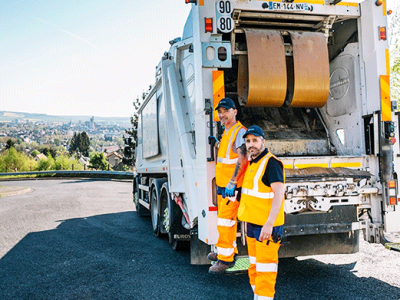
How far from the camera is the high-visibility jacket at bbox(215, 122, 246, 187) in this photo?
3533 millimetres

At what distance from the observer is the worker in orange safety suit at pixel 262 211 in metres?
2.80

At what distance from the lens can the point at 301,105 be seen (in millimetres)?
4645

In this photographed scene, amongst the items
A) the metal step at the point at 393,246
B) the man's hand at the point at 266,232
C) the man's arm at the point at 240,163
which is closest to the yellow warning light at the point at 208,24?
the man's arm at the point at 240,163

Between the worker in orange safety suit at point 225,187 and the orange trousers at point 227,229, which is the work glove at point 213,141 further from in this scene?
the orange trousers at point 227,229

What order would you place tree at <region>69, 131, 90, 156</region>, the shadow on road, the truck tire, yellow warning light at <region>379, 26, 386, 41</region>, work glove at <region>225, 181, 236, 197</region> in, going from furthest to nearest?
1. tree at <region>69, 131, 90, 156</region>
2. the truck tire
3. yellow warning light at <region>379, 26, 386, 41</region>
4. the shadow on road
5. work glove at <region>225, 181, 236, 197</region>

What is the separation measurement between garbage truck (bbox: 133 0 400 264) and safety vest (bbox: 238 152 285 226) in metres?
0.73

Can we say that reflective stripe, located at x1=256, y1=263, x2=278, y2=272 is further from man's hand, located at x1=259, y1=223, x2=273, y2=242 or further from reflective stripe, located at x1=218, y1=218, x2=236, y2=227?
reflective stripe, located at x1=218, y1=218, x2=236, y2=227

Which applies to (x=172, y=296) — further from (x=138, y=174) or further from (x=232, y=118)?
(x=138, y=174)

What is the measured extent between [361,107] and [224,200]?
6.73ft

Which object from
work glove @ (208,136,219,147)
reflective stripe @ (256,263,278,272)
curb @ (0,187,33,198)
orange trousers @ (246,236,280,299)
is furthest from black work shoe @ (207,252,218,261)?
curb @ (0,187,33,198)

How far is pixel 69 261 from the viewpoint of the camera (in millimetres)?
5090

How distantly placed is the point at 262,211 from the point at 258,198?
0.34 ft

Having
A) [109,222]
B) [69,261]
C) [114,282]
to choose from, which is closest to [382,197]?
[114,282]

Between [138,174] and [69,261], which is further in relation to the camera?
[138,174]
